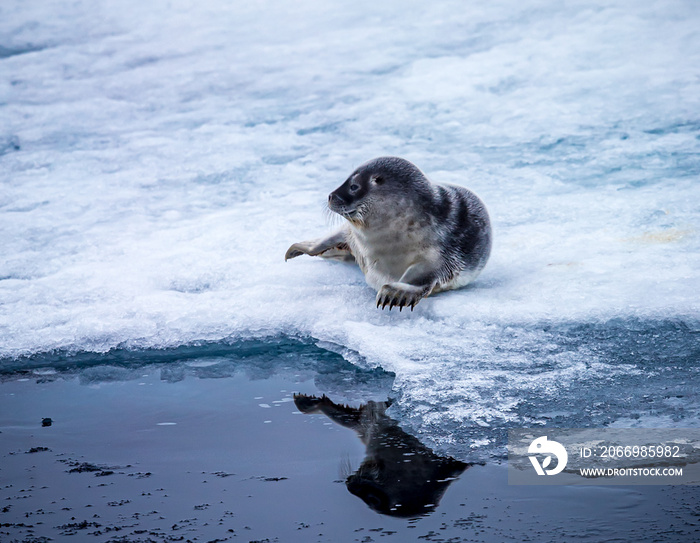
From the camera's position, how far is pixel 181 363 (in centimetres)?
366

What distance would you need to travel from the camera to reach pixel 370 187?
4.14m

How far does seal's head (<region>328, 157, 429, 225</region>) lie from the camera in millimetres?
4125

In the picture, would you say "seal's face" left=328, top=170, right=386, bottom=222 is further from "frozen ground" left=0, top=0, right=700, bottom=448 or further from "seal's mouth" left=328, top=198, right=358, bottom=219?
"frozen ground" left=0, top=0, right=700, bottom=448

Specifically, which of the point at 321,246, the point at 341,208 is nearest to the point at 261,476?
the point at 341,208

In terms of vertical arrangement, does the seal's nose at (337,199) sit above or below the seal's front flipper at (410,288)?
above

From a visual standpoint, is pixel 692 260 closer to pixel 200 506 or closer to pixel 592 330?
pixel 592 330

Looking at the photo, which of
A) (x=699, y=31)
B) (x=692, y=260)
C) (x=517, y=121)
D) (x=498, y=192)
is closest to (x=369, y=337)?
(x=692, y=260)

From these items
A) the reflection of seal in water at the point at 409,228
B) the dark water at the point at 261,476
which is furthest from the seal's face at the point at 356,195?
the dark water at the point at 261,476

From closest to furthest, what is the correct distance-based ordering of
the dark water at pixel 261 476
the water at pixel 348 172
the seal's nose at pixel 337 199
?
the dark water at pixel 261 476 < the water at pixel 348 172 < the seal's nose at pixel 337 199

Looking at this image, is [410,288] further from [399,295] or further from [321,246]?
[321,246]

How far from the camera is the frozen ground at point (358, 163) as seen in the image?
3.49 meters

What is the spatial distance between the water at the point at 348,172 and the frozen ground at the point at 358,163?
0.07 ft

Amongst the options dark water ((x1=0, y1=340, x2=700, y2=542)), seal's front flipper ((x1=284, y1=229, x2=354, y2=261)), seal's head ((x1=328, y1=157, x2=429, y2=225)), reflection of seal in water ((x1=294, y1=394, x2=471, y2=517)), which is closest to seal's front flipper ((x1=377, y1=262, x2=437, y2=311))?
seal's head ((x1=328, y1=157, x2=429, y2=225))

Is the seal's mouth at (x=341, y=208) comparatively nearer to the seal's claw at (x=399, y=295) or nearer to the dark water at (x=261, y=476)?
the seal's claw at (x=399, y=295)
